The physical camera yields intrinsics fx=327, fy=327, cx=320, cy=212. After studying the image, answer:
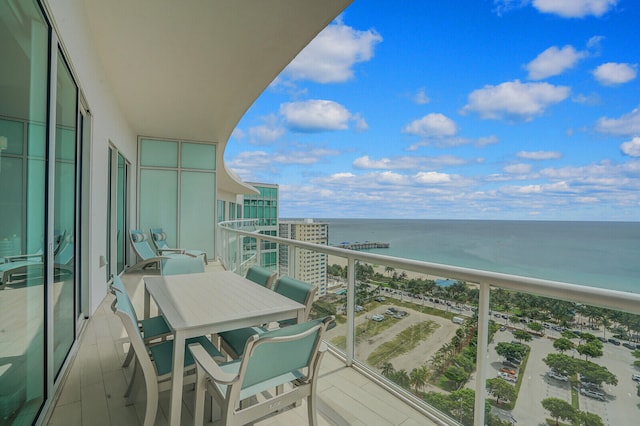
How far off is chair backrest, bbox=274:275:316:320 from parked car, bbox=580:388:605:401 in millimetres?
1405

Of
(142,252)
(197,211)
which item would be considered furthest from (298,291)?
(197,211)

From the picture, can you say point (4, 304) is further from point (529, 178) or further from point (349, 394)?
point (529, 178)

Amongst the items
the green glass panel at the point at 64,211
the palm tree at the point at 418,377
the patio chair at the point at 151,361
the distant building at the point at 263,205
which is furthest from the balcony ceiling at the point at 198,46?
the distant building at the point at 263,205

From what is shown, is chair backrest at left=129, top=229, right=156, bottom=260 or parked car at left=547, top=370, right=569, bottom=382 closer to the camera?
parked car at left=547, top=370, right=569, bottom=382

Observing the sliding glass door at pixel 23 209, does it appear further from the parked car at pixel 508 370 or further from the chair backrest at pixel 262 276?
the parked car at pixel 508 370

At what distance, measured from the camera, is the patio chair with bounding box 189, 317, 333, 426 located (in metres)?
1.36

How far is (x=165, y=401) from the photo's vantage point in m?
2.16

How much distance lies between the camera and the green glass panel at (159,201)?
775cm

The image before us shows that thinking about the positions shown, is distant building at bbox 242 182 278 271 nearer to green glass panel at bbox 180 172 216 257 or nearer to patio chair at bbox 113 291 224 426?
green glass panel at bbox 180 172 216 257

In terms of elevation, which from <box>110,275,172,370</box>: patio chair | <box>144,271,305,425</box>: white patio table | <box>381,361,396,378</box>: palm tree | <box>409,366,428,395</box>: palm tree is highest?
<box>144,271,305,425</box>: white patio table

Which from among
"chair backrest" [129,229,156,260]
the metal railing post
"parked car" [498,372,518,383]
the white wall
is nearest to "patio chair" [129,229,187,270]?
"chair backrest" [129,229,156,260]

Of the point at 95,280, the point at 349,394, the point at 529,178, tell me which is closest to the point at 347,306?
the point at 349,394

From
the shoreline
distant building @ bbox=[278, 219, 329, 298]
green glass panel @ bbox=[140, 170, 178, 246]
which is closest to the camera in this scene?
the shoreline

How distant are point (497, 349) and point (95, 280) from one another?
13.8ft
